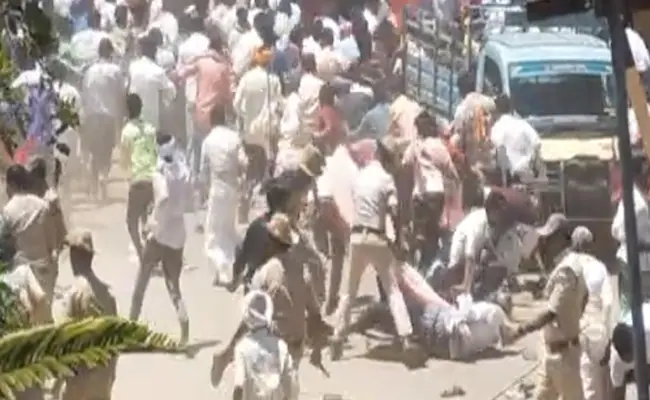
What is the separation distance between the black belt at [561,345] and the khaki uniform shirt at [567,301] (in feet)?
0.04

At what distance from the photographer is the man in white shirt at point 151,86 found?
13.5 m

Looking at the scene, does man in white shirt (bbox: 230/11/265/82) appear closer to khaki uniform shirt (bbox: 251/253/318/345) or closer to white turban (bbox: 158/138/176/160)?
white turban (bbox: 158/138/176/160)

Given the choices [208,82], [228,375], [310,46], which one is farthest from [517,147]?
[228,375]

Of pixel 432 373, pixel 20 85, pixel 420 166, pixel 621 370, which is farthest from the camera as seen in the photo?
pixel 420 166

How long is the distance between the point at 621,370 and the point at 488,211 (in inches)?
112

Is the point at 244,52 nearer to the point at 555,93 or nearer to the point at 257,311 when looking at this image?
the point at 555,93

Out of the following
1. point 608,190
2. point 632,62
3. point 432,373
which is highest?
point 632,62

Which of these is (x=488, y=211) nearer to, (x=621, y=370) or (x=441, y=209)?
(x=441, y=209)

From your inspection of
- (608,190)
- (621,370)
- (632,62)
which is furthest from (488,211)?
(632,62)

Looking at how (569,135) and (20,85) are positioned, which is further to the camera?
(569,135)

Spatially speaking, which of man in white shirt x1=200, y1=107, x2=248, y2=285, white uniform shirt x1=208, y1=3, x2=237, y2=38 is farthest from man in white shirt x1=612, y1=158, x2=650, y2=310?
white uniform shirt x1=208, y1=3, x2=237, y2=38

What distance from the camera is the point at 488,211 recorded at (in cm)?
1119

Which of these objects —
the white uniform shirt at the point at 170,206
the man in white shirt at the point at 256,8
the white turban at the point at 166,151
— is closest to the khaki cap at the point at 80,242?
the white uniform shirt at the point at 170,206

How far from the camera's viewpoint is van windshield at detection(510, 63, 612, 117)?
45.3 ft
